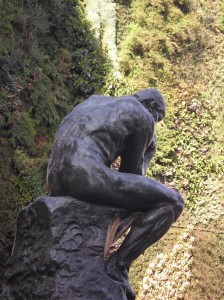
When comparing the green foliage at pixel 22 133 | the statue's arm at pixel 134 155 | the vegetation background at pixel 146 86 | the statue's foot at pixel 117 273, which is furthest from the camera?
the vegetation background at pixel 146 86

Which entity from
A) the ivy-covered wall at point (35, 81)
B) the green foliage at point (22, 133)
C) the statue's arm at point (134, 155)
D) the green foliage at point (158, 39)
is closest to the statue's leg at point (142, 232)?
the statue's arm at point (134, 155)

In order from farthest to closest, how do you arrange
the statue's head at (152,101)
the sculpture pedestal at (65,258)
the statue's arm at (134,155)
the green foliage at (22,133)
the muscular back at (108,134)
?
the green foliage at (22,133)
the statue's head at (152,101)
the statue's arm at (134,155)
the muscular back at (108,134)
the sculpture pedestal at (65,258)

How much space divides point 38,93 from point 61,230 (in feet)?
23.0

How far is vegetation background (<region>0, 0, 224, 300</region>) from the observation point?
30.7 feet

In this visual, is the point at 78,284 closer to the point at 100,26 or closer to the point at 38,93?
the point at 38,93

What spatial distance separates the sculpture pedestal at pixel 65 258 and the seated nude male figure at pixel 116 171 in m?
0.10

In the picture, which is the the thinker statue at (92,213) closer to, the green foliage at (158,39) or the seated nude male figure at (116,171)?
the seated nude male figure at (116,171)

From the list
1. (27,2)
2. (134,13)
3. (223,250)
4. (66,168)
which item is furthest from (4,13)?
(66,168)

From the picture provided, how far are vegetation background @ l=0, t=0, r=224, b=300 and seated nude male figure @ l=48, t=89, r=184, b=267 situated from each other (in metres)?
4.77

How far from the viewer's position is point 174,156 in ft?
38.5

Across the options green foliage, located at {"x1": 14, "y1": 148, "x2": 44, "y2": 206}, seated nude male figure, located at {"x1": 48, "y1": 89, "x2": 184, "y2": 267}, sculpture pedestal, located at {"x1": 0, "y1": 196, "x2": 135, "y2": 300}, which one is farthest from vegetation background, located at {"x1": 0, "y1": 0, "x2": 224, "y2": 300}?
seated nude male figure, located at {"x1": 48, "y1": 89, "x2": 184, "y2": 267}

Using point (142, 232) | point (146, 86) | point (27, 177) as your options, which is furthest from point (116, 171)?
point (146, 86)

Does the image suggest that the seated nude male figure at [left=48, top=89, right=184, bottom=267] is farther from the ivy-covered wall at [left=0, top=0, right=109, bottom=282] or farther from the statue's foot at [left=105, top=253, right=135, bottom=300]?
the ivy-covered wall at [left=0, top=0, right=109, bottom=282]

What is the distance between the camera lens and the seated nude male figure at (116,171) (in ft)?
11.1
